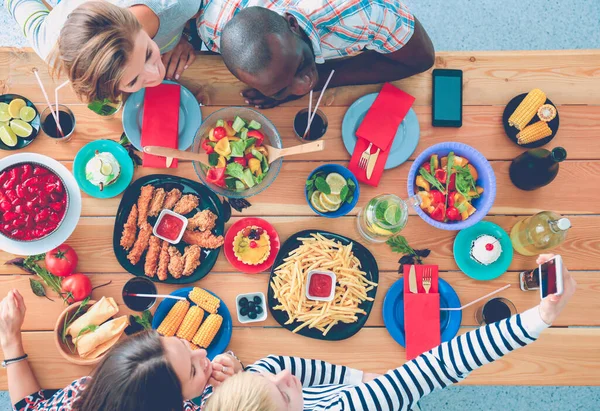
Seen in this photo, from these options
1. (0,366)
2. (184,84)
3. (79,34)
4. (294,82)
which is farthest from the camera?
(184,84)

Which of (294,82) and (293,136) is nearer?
(294,82)

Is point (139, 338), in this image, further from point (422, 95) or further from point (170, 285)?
point (422, 95)

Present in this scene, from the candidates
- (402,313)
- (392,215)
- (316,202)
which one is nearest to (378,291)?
(402,313)

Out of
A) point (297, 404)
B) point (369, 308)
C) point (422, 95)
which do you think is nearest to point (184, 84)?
point (422, 95)

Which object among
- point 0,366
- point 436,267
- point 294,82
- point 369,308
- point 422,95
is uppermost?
point 294,82

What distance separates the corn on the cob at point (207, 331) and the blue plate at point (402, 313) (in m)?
0.69

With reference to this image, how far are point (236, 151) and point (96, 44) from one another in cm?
61

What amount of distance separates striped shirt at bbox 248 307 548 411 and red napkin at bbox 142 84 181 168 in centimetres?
94

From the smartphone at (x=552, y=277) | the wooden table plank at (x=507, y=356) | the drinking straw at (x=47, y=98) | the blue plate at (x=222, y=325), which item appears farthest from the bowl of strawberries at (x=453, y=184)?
the drinking straw at (x=47, y=98)

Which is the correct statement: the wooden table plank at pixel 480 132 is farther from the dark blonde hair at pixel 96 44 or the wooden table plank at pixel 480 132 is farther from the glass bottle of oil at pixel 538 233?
the dark blonde hair at pixel 96 44

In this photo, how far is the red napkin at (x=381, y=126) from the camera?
190cm

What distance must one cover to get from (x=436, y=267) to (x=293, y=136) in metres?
0.82

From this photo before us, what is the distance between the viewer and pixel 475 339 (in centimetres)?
162

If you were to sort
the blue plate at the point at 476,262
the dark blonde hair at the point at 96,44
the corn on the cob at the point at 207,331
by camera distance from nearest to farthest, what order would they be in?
the dark blonde hair at the point at 96,44, the corn on the cob at the point at 207,331, the blue plate at the point at 476,262
